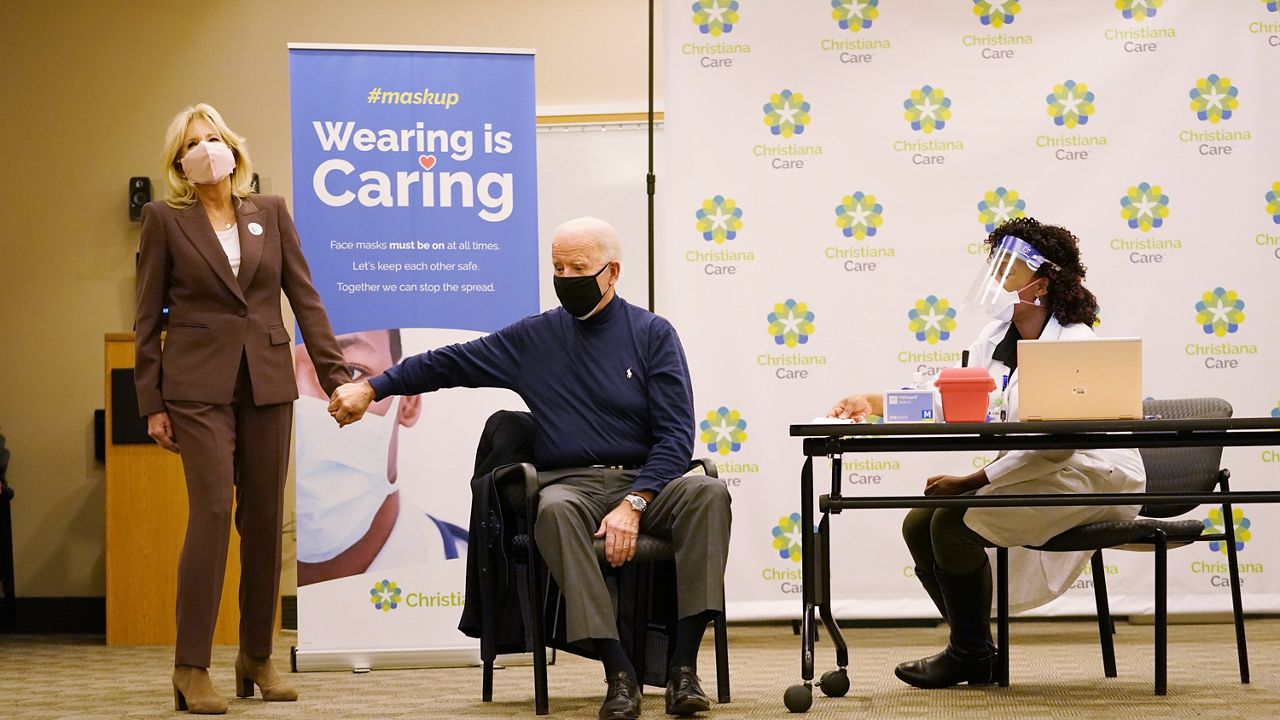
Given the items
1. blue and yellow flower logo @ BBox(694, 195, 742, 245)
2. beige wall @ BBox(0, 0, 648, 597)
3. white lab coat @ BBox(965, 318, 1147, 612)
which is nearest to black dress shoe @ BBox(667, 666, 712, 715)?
white lab coat @ BBox(965, 318, 1147, 612)

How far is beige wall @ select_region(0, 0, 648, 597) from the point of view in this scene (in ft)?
18.9

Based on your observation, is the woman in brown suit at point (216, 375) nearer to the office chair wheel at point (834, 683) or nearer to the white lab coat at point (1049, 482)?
the office chair wheel at point (834, 683)

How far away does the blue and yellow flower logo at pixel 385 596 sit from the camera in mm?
4109

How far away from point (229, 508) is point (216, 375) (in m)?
0.34

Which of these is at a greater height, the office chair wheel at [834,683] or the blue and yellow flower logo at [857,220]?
the blue and yellow flower logo at [857,220]

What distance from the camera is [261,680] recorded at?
11.4 feet

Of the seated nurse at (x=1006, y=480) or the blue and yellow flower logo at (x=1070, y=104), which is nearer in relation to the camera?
the seated nurse at (x=1006, y=480)

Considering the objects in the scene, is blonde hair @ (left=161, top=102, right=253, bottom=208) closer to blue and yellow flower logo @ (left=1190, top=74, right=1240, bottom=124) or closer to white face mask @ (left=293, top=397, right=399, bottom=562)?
white face mask @ (left=293, top=397, right=399, bottom=562)

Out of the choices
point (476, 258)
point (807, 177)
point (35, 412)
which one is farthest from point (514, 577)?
point (35, 412)

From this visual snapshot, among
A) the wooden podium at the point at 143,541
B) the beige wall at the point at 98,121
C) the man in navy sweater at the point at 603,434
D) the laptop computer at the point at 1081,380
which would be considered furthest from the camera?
the beige wall at the point at 98,121

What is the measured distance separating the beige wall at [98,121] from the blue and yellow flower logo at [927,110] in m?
1.38

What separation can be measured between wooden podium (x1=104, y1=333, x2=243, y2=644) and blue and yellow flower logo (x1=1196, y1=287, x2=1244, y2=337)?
3.75 m

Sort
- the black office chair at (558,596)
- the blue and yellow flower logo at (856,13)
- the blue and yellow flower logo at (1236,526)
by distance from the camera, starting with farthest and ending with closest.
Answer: the blue and yellow flower logo at (856,13), the blue and yellow flower logo at (1236,526), the black office chair at (558,596)

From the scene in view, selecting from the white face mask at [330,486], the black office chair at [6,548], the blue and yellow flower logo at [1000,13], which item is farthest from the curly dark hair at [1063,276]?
the black office chair at [6,548]
